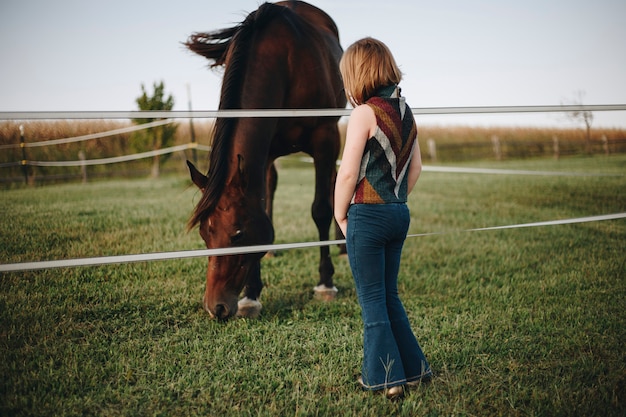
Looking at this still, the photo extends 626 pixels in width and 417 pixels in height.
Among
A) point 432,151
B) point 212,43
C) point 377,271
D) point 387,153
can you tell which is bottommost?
point 377,271

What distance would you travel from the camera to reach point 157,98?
17922 mm

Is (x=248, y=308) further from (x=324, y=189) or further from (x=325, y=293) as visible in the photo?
(x=324, y=189)

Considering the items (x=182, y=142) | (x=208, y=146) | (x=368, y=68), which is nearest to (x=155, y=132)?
(x=182, y=142)

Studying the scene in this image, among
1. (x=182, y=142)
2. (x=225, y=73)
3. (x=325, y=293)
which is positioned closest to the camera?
(x=225, y=73)

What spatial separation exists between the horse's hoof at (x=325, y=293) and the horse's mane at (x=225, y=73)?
4.32ft

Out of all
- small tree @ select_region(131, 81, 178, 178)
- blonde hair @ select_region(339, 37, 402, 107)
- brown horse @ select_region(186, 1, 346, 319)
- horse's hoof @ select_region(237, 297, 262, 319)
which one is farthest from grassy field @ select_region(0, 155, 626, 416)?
small tree @ select_region(131, 81, 178, 178)

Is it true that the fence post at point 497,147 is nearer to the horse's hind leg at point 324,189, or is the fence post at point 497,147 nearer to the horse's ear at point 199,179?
the horse's hind leg at point 324,189

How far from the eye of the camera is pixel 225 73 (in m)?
2.99

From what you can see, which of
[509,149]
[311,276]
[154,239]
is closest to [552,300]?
[311,276]

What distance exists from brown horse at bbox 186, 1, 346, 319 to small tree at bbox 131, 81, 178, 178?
1341 centimetres

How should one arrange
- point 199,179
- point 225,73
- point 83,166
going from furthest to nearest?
point 83,166 → point 225,73 → point 199,179

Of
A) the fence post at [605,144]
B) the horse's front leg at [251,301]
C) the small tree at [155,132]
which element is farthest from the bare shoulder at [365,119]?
the small tree at [155,132]

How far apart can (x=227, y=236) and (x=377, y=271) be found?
42.9 inches

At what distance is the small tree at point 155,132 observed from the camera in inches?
639
